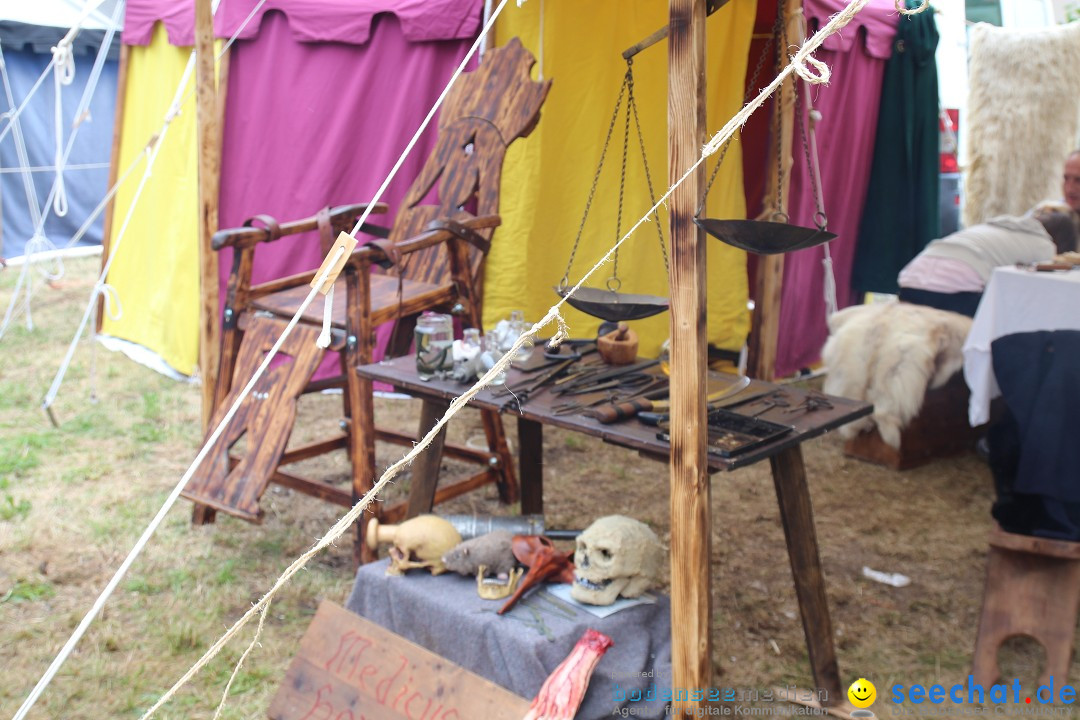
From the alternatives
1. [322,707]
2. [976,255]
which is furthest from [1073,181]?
[322,707]

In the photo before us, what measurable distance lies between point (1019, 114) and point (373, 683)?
19.1 ft

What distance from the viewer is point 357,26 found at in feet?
15.7

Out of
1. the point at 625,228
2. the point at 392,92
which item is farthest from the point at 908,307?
the point at 392,92

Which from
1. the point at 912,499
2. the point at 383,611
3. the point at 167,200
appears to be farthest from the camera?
the point at 167,200

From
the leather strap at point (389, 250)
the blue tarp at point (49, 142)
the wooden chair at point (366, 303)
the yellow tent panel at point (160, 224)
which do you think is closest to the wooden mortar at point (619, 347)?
the wooden chair at point (366, 303)

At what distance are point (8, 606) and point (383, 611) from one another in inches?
54.6

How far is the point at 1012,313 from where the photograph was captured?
11.8 ft

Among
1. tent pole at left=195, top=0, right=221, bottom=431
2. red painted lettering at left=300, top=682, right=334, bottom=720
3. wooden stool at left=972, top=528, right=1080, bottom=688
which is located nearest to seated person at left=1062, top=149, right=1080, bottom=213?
wooden stool at left=972, top=528, right=1080, bottom=688

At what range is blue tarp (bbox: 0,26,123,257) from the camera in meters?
8.91

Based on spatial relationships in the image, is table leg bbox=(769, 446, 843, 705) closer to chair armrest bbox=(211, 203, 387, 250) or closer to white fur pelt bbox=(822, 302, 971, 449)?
chair armrest bbox=(211, 203, 387, 250)

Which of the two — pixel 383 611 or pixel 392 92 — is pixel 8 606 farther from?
pixel 392 92

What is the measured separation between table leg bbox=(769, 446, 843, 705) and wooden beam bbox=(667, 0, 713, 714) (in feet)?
1.94

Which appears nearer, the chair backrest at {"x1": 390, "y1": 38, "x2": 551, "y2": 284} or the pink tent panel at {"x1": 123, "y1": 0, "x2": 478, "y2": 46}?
the chair backrest at {"x1": 390, "y1": 38, "x2": 551, "y2": 284}

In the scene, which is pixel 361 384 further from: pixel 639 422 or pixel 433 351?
pixel 639 422
